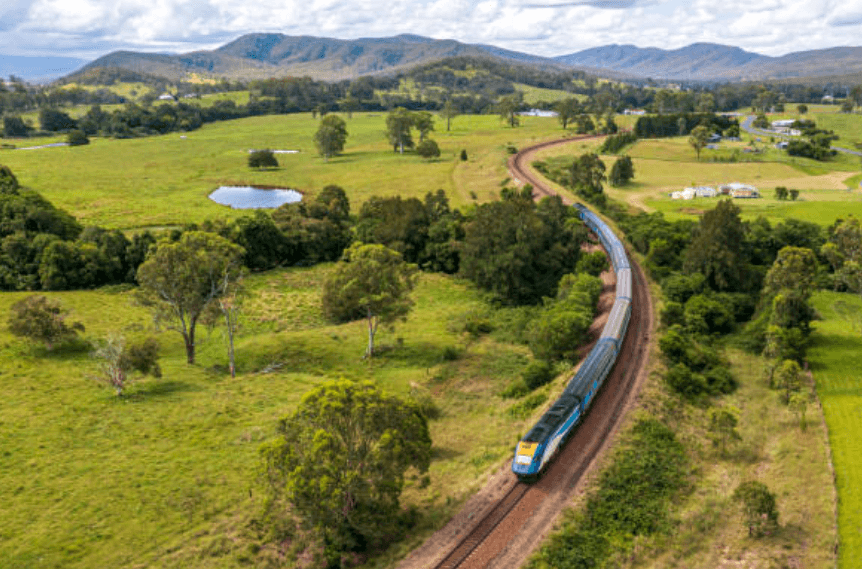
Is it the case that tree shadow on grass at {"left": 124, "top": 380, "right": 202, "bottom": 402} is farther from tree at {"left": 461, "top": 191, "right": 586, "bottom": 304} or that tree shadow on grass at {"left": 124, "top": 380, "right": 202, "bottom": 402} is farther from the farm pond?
the farm pond

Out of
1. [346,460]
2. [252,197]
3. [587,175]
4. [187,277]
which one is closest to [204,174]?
[252,197]

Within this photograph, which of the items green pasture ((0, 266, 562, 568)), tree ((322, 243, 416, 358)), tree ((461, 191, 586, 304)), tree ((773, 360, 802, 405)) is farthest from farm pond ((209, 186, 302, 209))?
tree ((773, 360, 802, 405))

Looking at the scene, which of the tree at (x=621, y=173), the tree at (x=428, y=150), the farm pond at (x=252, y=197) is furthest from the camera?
the tree at (x=428, y=150)

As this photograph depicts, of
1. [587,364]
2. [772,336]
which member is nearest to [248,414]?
[587,364]

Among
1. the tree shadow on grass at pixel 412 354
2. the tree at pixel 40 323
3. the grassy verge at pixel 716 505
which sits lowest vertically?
the grassy verge at pixel 716 505

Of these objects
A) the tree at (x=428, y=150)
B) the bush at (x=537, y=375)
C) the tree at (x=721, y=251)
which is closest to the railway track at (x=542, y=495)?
the bush at (x=537, y=375)

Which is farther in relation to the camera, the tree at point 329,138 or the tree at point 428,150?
the tree at point 329,138

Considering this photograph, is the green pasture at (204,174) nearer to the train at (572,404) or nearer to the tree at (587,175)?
the tree at (587,175)

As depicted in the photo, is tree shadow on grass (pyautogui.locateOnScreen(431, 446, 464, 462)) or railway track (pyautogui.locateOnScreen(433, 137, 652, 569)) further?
tree shadow on grass (pyautogui.locateOnScreen(431, 446, 464, 462))
